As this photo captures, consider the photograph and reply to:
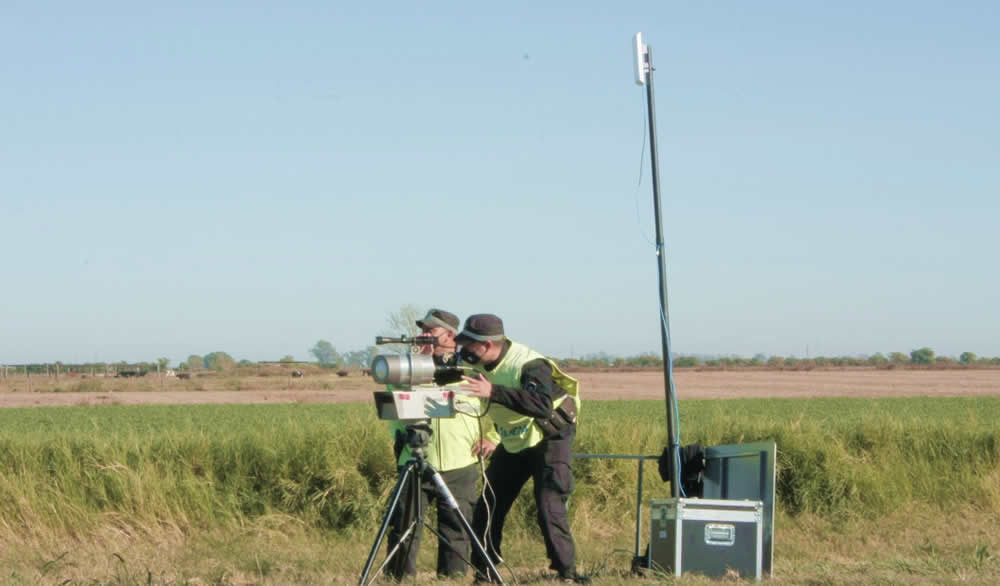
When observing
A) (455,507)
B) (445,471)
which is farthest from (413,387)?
(445,471)

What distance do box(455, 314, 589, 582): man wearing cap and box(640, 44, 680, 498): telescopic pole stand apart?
2.58 feet

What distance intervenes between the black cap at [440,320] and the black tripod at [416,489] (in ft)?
2.51

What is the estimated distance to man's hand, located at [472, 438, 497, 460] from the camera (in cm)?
667

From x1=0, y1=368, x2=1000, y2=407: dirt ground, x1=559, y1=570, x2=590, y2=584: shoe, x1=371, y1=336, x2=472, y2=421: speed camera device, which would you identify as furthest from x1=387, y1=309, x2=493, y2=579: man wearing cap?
x1=0, y1=368, x2=1000, y2=407: dirt ground

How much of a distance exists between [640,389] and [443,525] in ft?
164

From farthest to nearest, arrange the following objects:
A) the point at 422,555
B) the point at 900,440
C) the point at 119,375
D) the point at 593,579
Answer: the point at 119,375
the point at 900,440
the point at 422,555
the point at 593,579

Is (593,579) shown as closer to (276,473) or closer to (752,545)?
(752,545)

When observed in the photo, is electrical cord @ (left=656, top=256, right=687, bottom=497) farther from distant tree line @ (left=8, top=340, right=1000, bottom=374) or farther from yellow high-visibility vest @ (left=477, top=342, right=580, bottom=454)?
distant tree line @ (left=8, top=340, right=1000, bottom=374)

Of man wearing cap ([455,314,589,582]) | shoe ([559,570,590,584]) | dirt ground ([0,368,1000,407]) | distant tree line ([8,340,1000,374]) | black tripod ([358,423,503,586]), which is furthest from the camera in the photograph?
distant tree line ([8,340,1000,374])

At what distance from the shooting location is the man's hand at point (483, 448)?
6.67 m

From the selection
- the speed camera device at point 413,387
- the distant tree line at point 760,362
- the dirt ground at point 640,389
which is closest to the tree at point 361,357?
the speed camera device at point 413,387

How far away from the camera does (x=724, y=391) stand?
53594mm

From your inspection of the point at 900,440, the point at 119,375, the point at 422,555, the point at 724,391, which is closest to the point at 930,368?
the point at 724,391

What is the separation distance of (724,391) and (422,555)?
46.6 metres
